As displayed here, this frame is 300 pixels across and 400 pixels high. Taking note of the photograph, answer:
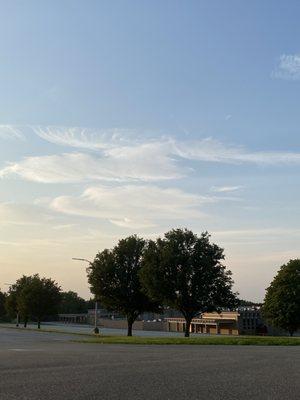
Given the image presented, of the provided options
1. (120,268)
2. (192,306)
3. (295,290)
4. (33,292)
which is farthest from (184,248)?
(33,292)

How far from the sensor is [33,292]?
90812 millimetres

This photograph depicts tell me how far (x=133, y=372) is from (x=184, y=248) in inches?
1470

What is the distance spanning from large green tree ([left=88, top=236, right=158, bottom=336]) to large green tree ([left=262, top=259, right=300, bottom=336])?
54.9ft

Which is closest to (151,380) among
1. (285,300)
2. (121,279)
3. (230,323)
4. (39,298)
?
(121,279)

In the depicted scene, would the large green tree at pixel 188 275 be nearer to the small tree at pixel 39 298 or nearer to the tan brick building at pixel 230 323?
the small tree at pixel 39 298

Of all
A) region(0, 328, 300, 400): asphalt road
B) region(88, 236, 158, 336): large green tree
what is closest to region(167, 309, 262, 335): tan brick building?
region(88, 236, 158, 336): large green tree

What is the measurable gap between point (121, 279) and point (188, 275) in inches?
417

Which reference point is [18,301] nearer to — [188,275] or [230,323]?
[230,323]

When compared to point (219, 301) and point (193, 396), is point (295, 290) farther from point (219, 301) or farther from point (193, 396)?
point (193, 396)

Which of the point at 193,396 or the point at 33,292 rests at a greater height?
the point at 33,292

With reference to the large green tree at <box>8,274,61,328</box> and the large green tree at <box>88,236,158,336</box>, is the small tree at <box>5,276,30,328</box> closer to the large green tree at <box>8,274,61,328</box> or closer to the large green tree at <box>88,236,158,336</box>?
the large green tree at <box>8,274,61,328</box>

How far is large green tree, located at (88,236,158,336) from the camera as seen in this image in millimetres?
59031

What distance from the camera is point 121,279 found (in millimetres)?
59125

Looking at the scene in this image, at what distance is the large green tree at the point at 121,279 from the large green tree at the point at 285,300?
16729 millimetres
